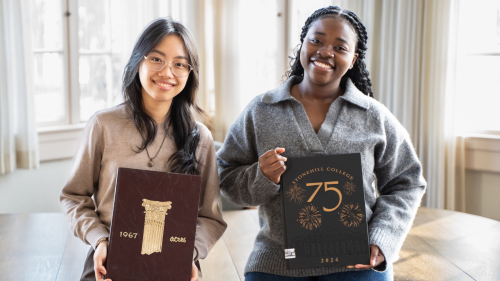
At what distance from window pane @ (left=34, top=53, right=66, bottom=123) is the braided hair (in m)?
2.01

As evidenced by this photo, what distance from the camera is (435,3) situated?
2852 millimetres

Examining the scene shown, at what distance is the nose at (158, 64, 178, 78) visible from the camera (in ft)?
3.95

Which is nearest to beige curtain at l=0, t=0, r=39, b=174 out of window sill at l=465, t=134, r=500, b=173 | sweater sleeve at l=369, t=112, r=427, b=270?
sweater sleeve at l=369, t=112, r=427, b=270

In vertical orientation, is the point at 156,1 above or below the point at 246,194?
above

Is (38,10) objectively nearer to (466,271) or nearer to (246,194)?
(246,194)

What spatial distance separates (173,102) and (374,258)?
0.72m

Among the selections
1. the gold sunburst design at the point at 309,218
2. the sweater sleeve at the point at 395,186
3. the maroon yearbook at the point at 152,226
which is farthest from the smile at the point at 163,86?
the sweater sleeve at the point at 395,186

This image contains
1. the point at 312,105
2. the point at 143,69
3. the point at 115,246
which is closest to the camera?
the point at 115,246

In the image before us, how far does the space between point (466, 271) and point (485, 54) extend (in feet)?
6.15

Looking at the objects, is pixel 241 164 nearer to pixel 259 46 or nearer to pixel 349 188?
pixel 349 188

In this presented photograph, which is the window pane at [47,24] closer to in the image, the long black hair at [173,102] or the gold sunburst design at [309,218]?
the long black hair at [173,102]

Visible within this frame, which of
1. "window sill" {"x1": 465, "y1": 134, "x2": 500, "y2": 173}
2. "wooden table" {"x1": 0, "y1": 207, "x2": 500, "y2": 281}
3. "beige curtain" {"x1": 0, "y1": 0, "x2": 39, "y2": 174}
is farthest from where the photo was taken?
"window sill" {"x1": 465, "y1": 134, "x2": 500, "y2": 173}

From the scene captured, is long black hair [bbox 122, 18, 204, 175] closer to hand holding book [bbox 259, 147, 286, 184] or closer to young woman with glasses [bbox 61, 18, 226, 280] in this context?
A: young woman with glasses [bbox 61, 18, 226, 280]

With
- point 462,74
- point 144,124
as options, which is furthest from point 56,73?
point 462,74
